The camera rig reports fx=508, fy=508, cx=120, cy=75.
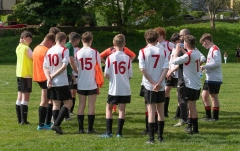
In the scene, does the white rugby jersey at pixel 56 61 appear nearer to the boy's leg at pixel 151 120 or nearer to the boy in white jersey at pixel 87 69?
the boy in white jersey at pixel 87 69

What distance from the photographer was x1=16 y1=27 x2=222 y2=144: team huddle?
9217 millimetres

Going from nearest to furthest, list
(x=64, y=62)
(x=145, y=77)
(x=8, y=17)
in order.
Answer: (x=145, y=77) < (x=64, y=62) < (x=8, y=17)

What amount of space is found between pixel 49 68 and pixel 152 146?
2736 millimetres

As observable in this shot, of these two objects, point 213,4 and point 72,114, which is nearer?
point 72,114

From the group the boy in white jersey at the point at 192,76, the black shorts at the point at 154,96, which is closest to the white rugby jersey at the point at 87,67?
the black shorts at the point at 154,96

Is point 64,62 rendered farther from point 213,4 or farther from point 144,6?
point 213,4

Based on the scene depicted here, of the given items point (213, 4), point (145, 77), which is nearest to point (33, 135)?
point (145, 77)

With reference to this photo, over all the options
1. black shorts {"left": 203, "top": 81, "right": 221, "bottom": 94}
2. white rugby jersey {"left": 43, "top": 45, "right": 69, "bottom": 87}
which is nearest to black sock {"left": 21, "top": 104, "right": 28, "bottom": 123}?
white rugby jersey {"left": 43, "top": 45, "right": 69, "bottom": 87}

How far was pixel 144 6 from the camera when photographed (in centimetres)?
4903

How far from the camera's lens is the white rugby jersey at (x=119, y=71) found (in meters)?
9.59

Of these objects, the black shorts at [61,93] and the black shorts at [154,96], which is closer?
the black shorts at [154,96]

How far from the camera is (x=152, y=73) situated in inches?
362

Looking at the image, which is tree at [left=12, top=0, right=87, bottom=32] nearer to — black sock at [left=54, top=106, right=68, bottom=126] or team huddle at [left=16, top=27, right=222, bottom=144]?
team huddle at [left=16, top=27, right=222, bottom=144]

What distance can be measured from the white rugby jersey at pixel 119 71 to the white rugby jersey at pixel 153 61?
1.75 feet
